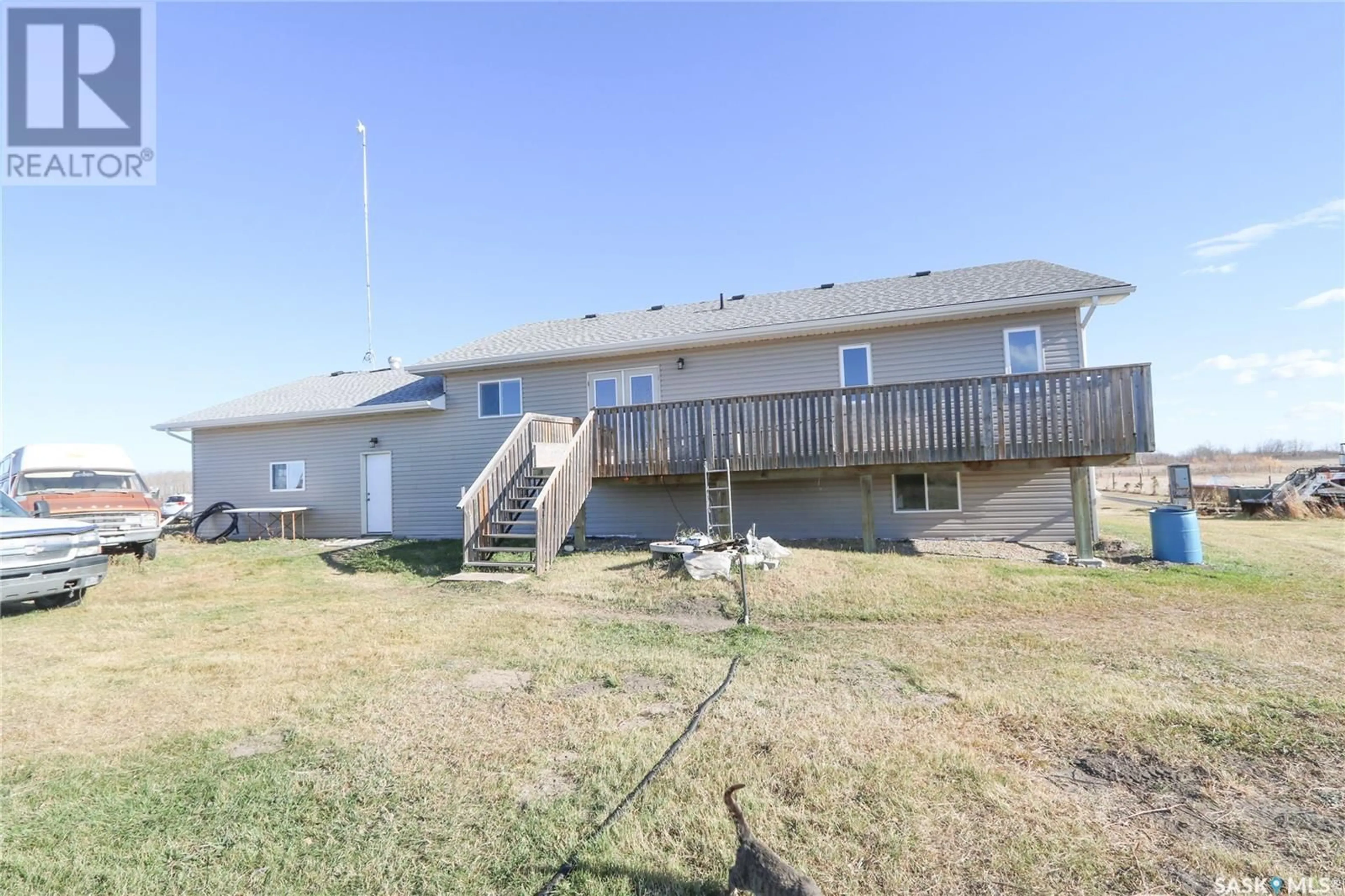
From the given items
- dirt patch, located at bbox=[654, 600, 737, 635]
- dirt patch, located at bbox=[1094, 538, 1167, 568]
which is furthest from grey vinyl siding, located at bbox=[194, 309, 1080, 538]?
dirt patch, located at bbox=[654, 600, 737, 635]

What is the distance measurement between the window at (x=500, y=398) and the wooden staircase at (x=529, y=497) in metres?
2.91

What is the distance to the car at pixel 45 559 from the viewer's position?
21.9 ft

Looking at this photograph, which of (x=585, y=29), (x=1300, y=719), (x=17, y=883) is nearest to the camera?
(x=17, y=883)

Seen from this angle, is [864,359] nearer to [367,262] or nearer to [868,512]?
[868,512]

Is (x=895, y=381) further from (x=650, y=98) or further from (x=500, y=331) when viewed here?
(x=500, y=331)

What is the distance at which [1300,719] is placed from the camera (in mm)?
3566

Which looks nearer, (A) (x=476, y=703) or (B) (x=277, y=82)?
(A) (x=476, y=703)

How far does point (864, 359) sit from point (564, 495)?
6555 millimetres

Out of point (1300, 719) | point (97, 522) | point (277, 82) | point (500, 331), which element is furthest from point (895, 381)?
point (97, 522)

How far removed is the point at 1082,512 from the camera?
360 inches

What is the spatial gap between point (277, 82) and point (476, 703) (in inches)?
489

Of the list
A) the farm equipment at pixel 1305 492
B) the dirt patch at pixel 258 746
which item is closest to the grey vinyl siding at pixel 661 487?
the dirt patch at pixel 258 746

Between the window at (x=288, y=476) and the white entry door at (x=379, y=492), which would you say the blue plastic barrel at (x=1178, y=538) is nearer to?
the white entry door at (x=379, y=492)

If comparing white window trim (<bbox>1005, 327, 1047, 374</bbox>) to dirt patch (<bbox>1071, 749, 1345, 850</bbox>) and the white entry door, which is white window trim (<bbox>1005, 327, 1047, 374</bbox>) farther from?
the white entry door
